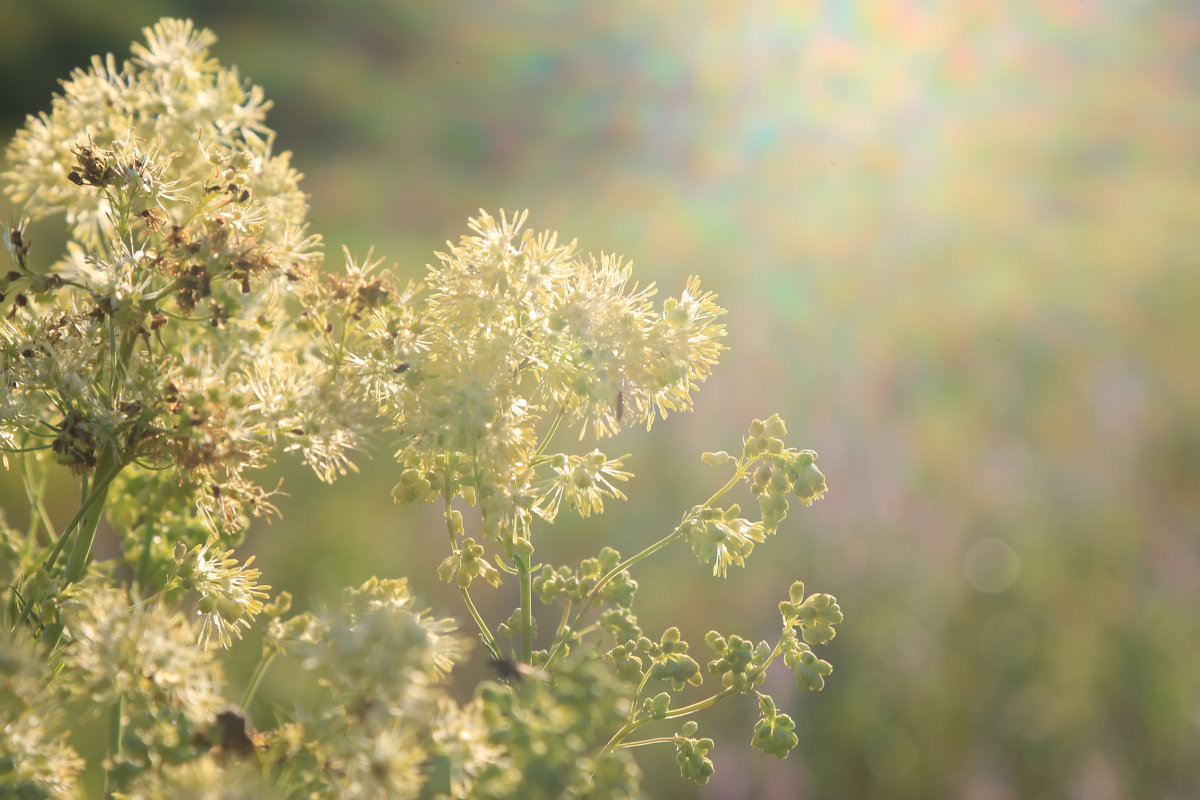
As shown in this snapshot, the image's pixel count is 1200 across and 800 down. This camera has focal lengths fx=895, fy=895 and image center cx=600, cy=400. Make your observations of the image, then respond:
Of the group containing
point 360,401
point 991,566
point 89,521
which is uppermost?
point 991,566

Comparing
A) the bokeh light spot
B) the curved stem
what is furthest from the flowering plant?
the bokeh light spot

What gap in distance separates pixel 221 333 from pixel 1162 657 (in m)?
2.31

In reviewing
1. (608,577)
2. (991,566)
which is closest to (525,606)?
(608,577)

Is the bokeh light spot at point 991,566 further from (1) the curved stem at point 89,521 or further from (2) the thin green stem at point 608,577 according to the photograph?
(1) the curved stem at point 89,521

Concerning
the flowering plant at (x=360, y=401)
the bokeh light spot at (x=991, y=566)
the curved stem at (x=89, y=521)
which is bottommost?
the curved stem at (x=89, y=521)

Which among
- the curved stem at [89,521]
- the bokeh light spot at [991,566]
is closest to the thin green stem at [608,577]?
the curved stem at [89,521]

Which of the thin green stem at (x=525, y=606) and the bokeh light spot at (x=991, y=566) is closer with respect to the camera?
the thin green stem at (x=525, y=606)

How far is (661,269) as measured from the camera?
277 centimetres

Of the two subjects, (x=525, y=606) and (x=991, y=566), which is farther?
(x=991, y=566)

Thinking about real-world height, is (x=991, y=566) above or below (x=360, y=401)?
above

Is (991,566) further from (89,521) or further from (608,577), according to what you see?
(89,521)

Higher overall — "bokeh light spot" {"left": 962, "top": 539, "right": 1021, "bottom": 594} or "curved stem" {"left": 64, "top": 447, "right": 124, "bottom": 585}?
"bokeh light spot" {"left": 962, "top": 539, "right": 1021, "bottom": 594}

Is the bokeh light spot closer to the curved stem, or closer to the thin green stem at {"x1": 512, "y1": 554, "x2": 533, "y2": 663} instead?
the thin green stem at {"x1": 512, "y1": 554, "x2": 533, "y2": 663}

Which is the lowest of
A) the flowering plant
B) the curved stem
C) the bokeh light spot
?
the curved stem
